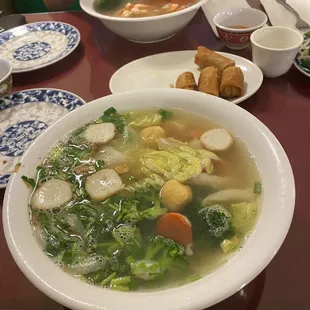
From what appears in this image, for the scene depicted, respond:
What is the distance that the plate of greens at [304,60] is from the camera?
161 cm

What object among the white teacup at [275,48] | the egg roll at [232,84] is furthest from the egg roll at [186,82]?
the white teacup at [275,48]

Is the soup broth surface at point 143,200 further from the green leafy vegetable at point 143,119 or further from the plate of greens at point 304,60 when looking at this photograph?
the plate of greens at point 304,60

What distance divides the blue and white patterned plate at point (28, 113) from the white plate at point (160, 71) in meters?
0.21

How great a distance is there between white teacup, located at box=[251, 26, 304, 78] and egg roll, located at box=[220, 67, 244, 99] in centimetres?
15

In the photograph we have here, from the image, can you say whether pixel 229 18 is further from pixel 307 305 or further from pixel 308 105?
pixel 307 305

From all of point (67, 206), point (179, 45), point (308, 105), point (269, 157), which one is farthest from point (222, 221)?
point (179, 45)

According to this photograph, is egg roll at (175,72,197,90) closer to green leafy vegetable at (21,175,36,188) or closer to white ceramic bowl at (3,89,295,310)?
white ceramic bowl at (3,89,295,310)

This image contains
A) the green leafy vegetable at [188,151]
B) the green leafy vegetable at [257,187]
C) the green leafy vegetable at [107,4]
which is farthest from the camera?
the green leafy vegetable at [107,4]

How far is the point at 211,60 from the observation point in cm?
164

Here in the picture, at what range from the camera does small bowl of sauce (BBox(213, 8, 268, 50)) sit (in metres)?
1.77

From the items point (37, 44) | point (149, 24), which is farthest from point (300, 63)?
point (37, 44)

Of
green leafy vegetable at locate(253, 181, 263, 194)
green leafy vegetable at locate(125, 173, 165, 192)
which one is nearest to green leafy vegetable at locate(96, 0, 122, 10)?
green leafy vegetable at locate(125, 173, 165, 192)

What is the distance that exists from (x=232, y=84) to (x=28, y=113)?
0.79 metres

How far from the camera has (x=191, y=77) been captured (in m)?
1.58
